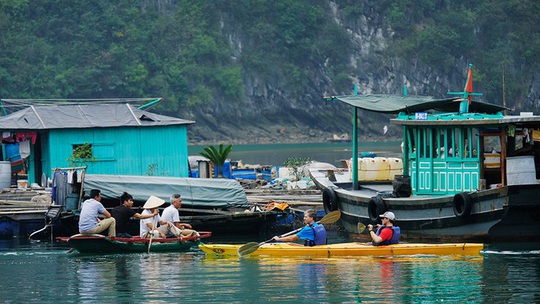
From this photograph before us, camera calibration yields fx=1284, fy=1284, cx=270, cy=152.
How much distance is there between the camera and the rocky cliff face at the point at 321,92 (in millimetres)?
119181

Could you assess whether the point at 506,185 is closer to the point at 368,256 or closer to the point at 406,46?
the point at 368,256

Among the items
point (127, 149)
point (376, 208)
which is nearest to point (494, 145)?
point (376, 208)

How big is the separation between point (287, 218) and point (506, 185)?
7.24 m

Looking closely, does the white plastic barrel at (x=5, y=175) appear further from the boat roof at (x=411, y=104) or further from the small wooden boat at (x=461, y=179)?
the small wooden boat at (x=461, y=179)

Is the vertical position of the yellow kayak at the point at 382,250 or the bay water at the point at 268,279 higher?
the yellow kayak at the point at 382,250

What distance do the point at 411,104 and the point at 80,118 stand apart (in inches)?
468

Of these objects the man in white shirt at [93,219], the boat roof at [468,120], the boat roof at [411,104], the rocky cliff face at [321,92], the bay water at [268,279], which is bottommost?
the bay water at [268,279]

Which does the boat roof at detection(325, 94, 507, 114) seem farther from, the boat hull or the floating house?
the floating house

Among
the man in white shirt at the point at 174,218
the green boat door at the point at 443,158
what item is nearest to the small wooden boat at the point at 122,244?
the man in white shirt at the point at 174,218

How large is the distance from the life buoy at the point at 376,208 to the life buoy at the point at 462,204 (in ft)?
6.51

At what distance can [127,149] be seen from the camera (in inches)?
1547

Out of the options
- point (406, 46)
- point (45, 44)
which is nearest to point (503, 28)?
point (406, 46)

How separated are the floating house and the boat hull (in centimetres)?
949

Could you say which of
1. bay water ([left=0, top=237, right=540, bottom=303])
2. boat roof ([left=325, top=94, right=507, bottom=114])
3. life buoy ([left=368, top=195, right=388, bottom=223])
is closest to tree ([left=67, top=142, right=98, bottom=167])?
boat roof ([left=325, top=94, right=507, bottom=114])
